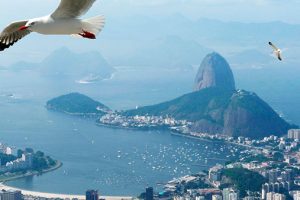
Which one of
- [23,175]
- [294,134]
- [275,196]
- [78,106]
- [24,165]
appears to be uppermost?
[78,106]

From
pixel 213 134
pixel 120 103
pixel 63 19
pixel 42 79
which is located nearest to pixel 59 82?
pixel 42 79

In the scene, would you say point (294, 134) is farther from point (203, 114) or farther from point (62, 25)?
point (62, 25)

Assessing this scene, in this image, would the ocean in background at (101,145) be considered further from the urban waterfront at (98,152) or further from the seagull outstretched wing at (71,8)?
the seagull outstretched wing at (71,8)

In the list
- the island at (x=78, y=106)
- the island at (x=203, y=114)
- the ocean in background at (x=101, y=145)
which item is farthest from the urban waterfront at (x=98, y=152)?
the island at (x=203, y=114)

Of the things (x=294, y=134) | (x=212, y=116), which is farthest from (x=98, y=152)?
(x=212, y=116)

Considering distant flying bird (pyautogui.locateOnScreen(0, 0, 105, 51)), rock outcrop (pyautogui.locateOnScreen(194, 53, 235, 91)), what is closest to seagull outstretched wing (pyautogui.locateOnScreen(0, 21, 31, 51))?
distant flying bird (pyautogui.locateOnScreen(0, 0, 105, 51))

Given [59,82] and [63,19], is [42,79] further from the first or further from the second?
[63,19]

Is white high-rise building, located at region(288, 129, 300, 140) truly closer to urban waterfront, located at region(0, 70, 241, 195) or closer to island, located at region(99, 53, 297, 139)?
island, located at region(99, 53, 297, 139)
